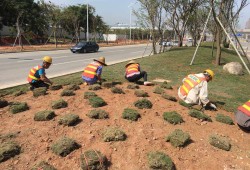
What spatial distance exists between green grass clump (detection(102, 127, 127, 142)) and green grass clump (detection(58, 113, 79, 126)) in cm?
68

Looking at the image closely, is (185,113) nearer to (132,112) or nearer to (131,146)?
(132,112)

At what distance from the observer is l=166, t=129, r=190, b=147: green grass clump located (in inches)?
170

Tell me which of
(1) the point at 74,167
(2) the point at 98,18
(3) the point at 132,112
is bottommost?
(1) the point at 74,167

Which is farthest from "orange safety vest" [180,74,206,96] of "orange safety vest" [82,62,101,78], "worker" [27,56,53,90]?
"worker" [27,56,53,90]

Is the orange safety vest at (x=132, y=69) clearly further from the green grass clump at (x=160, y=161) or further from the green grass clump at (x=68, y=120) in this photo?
the green grass clump at (x=160, y=161)

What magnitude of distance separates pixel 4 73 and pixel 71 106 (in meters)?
8.29

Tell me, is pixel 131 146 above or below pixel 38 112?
below

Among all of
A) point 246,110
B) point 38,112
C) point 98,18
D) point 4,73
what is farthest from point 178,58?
point 98,18

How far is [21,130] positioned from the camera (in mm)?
4539

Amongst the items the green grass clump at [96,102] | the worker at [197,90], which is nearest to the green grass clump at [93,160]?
the green grass clump at [96,102]

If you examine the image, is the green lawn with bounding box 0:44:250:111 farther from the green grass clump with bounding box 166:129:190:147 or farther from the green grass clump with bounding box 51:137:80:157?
the green grass clump with bounding box 51:137:80:157

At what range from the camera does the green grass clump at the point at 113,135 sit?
4.31 meters

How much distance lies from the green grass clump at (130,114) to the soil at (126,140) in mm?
86

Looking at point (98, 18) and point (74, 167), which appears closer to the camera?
point (74, 167)
